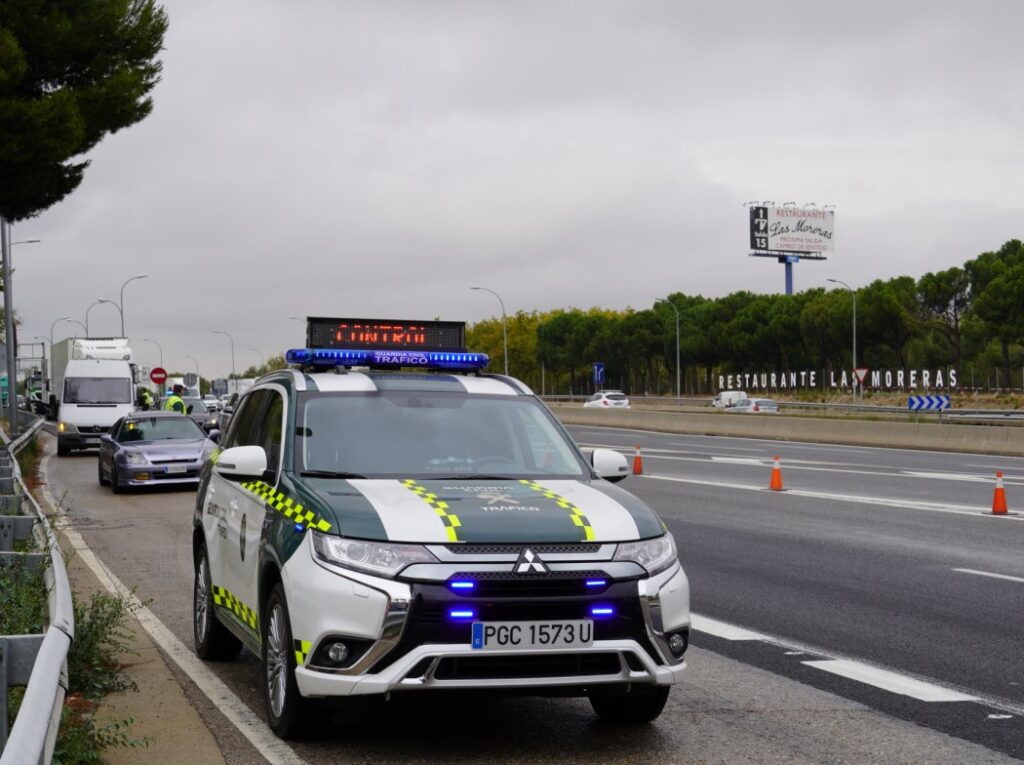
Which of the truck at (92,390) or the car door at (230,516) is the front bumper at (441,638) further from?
the truck at (92,390)

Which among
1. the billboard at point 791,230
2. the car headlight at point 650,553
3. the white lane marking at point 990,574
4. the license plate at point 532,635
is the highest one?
the billboard at point 791,230

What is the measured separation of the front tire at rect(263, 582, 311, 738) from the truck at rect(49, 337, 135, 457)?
30191 mm

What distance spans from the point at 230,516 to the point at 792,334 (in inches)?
4184

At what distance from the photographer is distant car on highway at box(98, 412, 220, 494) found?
23469mm

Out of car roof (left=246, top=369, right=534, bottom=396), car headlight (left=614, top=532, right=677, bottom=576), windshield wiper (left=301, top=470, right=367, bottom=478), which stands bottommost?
car headlight (left=614, top=532, right=677, bottom=576)

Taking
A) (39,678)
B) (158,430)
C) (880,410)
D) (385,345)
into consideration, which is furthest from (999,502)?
(880,410)

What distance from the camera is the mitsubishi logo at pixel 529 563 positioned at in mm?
5812

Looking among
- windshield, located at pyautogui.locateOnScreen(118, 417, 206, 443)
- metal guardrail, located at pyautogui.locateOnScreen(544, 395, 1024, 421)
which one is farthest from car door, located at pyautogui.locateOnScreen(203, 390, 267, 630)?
metal guardrail, located at pyautogui.locateOnScreen(544, 395, 1024, 421)

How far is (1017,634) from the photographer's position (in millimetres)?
9398

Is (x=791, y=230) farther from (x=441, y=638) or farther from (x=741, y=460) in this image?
(x=441, y=638)

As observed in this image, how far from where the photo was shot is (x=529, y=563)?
582 cm

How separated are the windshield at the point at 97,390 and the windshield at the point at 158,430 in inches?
598

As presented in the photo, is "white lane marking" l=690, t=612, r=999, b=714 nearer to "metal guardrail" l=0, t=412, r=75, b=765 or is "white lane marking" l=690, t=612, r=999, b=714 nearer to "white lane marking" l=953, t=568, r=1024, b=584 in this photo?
"white lane marking" l=953, t=568, r=1024, b=584

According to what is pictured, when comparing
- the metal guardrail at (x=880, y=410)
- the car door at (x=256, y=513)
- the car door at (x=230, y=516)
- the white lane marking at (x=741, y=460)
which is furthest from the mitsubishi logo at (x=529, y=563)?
the metal guardrail at (x=880, y=410)
